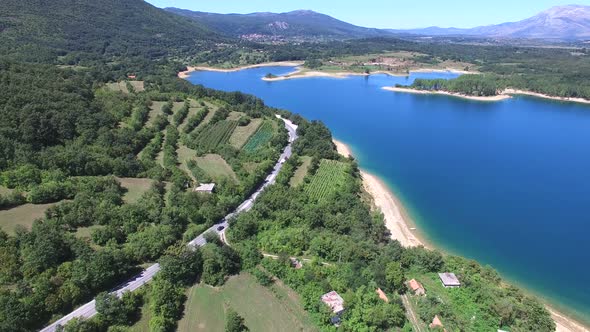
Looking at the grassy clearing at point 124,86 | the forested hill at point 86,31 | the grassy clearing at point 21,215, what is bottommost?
the grassy clearing at point 21,215

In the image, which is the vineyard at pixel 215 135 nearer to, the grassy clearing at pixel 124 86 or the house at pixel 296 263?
the house at pixel 296 263

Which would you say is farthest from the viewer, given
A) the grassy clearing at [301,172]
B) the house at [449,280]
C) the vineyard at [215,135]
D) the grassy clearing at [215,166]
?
the vineyard at [215,135]

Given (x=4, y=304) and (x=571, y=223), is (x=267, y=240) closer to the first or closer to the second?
(x=4, y=304)

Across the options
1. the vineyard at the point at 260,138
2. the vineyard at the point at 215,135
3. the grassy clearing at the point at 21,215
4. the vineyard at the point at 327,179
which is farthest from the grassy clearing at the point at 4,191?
the vineyard at the point at 327,179

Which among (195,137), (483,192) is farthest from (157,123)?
(483,192)

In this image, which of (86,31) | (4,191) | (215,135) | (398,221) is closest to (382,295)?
(398,221)

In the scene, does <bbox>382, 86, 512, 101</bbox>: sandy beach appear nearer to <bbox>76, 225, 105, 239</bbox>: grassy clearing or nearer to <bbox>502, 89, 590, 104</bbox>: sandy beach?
<bbox>502, 89, 590, 104</bbox>: sandy beach
